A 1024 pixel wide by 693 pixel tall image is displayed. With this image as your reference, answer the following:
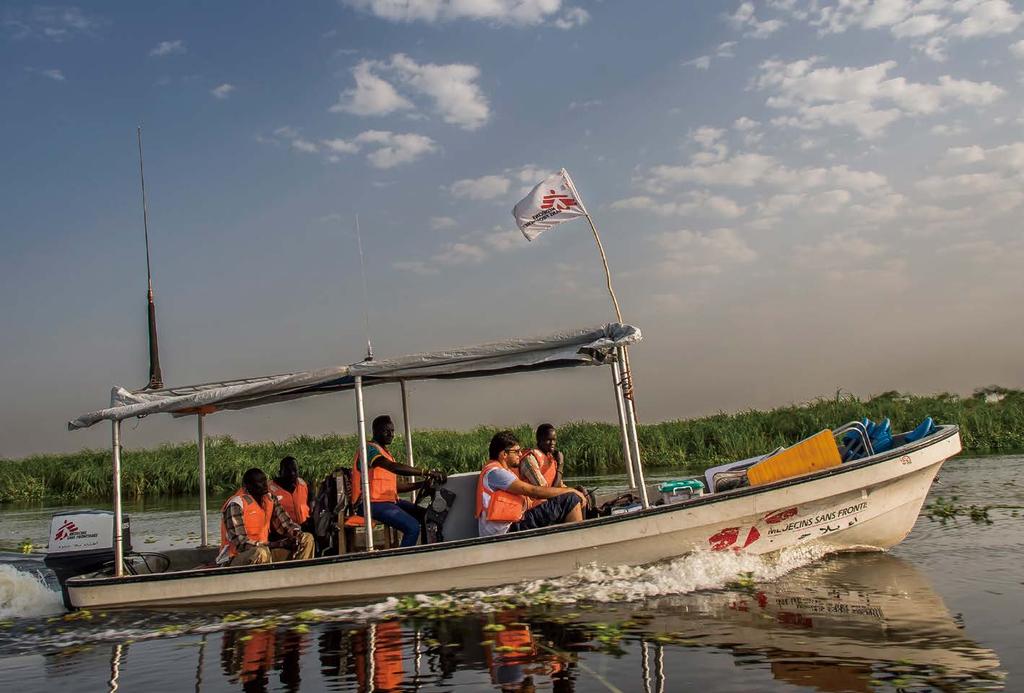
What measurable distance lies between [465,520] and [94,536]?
12.9 ft

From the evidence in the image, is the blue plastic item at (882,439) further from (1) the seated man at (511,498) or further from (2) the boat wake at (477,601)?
(1) the seated man at (511,498)

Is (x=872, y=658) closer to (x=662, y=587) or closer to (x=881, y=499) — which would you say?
(x=662, y=587)

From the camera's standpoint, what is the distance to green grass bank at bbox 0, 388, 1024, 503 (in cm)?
2366

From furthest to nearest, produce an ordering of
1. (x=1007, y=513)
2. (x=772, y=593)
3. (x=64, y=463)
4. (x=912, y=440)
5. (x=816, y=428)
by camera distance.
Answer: (x=64, y=463) < (x=816, y=428) < (x=1007, y=513) < (x=912, y=440) < (x=772, y=593)

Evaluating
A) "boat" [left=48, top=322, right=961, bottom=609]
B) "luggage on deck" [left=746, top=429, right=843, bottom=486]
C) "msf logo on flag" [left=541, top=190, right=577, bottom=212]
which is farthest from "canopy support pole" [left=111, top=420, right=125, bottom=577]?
"luggage on deck" [left=746, top=429, right=843, bottom=486]

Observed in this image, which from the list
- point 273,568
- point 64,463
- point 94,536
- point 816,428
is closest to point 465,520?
point 273,568

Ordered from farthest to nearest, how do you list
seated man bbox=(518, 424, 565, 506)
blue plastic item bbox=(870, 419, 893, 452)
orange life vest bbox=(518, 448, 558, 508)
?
blue plastic item bbox=(870, 419, 893, 452) → orange life vest bbox=(518, 448, 558, 508) → seated man bbox=(518, 424, 565, 506)

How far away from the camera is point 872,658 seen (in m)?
5.50

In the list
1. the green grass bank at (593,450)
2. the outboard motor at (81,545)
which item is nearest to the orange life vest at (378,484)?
the outboard motor at (81,545)

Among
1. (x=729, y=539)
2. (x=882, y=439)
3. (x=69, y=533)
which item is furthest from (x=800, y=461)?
(x=69, y=533)

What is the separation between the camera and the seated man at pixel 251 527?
844 cm

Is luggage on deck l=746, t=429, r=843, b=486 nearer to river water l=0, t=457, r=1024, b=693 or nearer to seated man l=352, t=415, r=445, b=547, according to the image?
river water l=0, t=457, r=1024, b=693

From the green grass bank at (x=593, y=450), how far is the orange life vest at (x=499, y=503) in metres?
13.9

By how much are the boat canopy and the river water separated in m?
2.01
